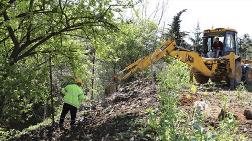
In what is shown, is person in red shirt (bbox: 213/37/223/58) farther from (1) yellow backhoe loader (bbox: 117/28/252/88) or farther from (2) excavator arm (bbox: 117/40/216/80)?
(2) excavator arm (bbox: 117/40/216/80)

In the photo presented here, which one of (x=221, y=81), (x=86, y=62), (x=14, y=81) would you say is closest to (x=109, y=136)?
(x=14, y=81)

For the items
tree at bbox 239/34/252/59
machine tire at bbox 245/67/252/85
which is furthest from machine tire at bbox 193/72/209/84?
tree at bbox 239/34/252/59

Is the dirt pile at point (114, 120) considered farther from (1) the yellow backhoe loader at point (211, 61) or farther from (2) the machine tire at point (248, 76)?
(2) the machine tire at point (248, 76)

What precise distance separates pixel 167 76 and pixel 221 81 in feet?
36.5

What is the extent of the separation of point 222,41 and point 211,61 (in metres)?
1.94

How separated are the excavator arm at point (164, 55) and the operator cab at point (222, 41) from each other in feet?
7.79

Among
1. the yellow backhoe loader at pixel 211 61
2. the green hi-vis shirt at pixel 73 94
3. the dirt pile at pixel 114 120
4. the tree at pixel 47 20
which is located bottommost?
the dirt pile at pixel 114 120

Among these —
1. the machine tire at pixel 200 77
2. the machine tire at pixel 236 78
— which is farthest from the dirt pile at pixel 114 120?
the machine tire at pixel 236 78

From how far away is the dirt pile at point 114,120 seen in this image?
11281 millimetres

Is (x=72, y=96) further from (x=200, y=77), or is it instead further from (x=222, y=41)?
(x=222, y=41)

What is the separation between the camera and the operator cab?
21.2 metres

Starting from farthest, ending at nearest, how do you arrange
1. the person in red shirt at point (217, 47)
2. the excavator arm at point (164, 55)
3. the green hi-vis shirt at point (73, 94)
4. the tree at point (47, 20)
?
1. the person in red shirt at point (217, 47)
2. the excavator arm at point (164, 55)
3. the tree at point (47, 20)
4. the green hi-vis shirt at point (73, 94)

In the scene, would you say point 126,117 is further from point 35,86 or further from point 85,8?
point 85,8

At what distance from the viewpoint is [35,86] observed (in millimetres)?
15305
